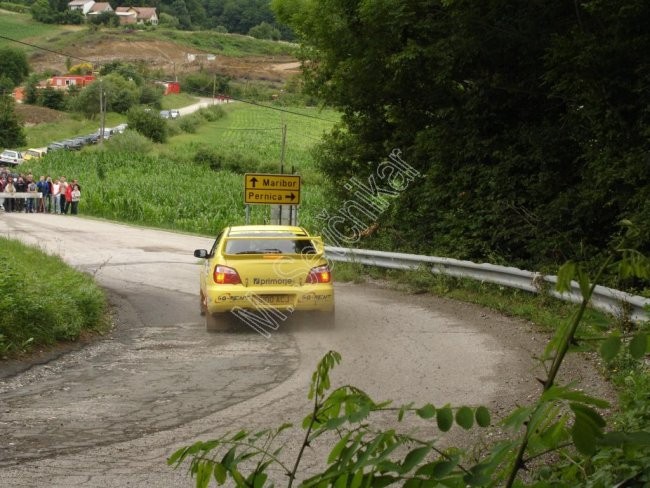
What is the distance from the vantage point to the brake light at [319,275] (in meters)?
14.6

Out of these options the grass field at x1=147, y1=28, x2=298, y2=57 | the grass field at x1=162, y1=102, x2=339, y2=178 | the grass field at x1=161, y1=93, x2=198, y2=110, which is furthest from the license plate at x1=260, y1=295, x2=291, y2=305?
the grass field at x1=147, y1=28, x2=298, y2=57

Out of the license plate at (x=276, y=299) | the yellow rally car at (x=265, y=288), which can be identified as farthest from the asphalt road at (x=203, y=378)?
the license plate at (x=276, y=299)

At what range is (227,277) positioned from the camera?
565 inches

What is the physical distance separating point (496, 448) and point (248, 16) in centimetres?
19883

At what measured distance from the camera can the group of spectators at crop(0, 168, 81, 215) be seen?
4572 cm

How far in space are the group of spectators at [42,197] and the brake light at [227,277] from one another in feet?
108

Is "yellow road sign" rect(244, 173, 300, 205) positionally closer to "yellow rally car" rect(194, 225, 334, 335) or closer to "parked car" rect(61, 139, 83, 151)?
"yellow rally car" rect(194, 225, 334, 335)

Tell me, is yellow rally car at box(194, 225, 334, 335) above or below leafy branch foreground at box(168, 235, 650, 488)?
below

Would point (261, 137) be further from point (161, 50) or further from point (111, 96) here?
point (161, 50)

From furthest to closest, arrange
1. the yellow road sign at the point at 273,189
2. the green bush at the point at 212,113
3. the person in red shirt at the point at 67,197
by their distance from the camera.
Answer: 1. the green bush at the point at 212,113
2. the person in red shirt at the point at 67,197
3. the yellow road sign at the point at 273,189

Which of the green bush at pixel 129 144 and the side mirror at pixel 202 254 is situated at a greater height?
the side mirror at pixel 202 254

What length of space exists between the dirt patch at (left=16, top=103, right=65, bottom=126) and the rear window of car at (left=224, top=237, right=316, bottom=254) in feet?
378

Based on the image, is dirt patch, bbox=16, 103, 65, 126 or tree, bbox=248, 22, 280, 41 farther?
tree, bbox=248, 22, 280, 41

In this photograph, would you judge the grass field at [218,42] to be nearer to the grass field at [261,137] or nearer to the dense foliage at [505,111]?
the grass field at [261,137]
